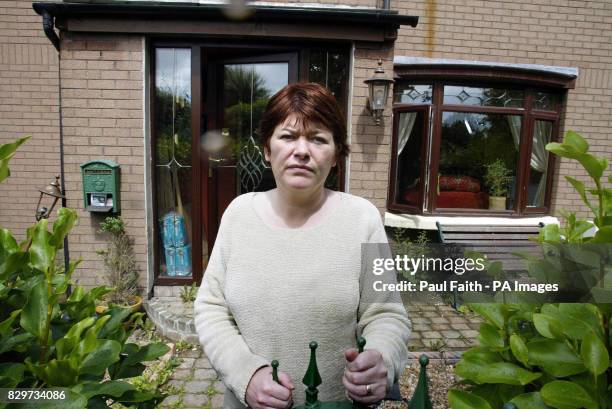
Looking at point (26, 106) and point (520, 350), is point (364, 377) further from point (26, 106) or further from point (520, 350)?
point (26, 106)

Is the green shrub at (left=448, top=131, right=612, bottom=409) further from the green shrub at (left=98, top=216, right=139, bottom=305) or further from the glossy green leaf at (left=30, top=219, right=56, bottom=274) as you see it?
the green shrub at (left=98, top=216, right=139, bottom=305)

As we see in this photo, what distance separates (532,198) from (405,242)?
7.57 feet

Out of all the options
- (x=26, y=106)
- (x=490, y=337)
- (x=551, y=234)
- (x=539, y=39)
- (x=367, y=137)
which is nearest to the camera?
(x=490, y=337)

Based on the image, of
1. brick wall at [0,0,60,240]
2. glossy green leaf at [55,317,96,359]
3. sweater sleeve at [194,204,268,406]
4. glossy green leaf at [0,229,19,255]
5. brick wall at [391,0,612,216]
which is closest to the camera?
glossy green leaf at [55,317,96,359]

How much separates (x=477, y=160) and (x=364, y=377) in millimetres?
5673

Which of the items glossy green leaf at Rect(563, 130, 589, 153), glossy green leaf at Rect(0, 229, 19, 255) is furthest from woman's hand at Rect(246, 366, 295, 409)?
glossy green leaf at Rect(563, 130, 589, 153)

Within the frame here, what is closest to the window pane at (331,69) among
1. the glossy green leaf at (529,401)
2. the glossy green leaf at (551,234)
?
the glossy green leaf at (551,234)

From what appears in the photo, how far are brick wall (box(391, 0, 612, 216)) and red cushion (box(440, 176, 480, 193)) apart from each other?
120 cm

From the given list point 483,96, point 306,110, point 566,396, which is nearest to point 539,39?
point 483,96

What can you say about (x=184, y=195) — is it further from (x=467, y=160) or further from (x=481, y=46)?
(x=481, y=46)

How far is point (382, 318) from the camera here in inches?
48.6

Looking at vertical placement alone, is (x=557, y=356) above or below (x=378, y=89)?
below

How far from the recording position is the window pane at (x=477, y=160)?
573 centimetres

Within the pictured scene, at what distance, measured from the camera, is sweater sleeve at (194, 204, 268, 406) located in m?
1.13
